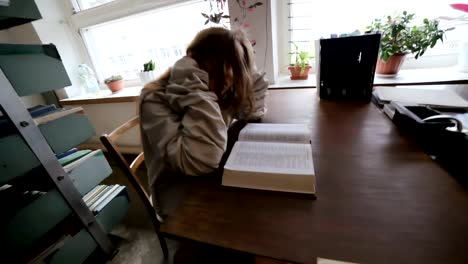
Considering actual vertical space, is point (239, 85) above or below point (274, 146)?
above

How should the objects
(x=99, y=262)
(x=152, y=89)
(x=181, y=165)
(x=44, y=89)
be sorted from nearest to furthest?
(x=181, y=165) → (x=152, y=89) → (x=44, y=89) → (x=99, y=262)

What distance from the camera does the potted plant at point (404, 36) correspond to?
3.47ft

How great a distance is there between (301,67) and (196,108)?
1.12m

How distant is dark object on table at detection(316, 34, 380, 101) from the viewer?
0.85m

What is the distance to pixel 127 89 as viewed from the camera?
1.90m

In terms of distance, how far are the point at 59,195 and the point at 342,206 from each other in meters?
1.01

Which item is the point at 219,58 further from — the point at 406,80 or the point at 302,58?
the point at 406,80

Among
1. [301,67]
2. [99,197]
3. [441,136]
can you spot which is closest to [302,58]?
[301,67]

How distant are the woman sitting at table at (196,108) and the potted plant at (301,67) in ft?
2.53

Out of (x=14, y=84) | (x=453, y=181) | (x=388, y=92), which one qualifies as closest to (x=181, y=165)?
(x=453, y=181)

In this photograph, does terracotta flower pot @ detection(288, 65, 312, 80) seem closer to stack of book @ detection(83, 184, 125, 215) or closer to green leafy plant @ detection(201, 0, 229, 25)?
green leafy plant @ detection(201, 0, 229, 25)

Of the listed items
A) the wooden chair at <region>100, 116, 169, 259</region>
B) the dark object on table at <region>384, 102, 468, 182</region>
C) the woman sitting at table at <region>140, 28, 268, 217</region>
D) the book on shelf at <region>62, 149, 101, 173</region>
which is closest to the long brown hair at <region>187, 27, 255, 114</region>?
the woman sitting at table at <region>140, 28, 268, 217</region>

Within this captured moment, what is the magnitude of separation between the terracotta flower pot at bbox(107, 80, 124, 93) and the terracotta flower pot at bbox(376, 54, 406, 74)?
2049 mm

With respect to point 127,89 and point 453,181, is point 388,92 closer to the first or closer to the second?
point 453,181
